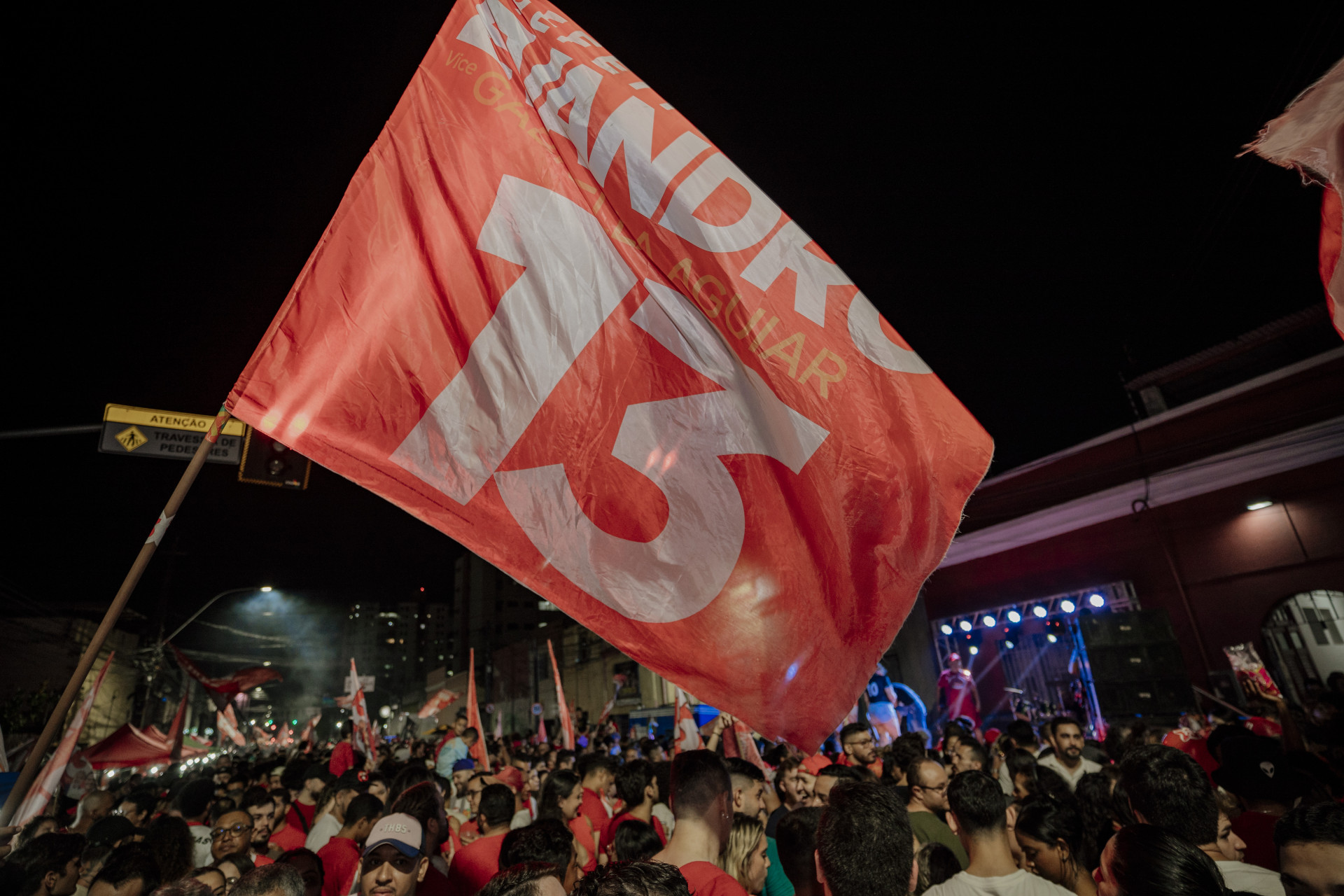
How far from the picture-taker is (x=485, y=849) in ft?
16.1

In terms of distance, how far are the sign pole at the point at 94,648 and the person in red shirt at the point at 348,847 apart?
8.83ft

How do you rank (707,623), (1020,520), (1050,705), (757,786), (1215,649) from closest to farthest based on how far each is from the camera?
(707,623) < (757,786) < (1215,649) < (1050,705) < (1020,520)

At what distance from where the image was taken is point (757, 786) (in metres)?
5.94

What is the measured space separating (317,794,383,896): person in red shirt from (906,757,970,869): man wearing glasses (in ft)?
13.0

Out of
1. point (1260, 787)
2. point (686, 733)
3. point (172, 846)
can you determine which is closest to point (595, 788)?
point (686, 733)

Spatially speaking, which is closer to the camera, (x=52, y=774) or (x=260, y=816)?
(x=52, y=774)

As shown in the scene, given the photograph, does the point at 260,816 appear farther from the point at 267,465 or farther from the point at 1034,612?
the point at 1034,612

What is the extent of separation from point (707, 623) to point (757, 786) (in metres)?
3.73

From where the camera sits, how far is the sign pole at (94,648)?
2.37m

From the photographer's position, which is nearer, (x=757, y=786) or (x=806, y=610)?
(x=806, y=610)

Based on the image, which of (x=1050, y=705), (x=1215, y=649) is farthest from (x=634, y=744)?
(x=1215, y=649)

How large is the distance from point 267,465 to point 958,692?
20083mm

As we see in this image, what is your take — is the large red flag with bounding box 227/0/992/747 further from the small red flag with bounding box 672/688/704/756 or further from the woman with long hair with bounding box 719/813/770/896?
the small red flag with bounding box 672/688/704/756

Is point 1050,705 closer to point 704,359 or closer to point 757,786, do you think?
point 757,786
